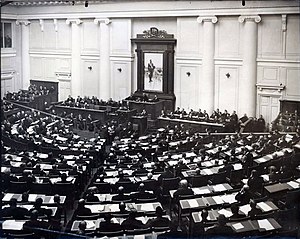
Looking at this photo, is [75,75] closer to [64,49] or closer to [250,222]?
[64,49]

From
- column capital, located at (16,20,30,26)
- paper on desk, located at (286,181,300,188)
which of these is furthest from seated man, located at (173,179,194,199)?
column capital, located at (16,20,30,26)

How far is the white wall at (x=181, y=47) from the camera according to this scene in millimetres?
7145

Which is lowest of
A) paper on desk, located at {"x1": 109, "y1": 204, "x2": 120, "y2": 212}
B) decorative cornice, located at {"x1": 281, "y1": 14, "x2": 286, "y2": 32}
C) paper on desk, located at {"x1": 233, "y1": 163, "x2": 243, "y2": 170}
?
paper on desk, located at {"x1": 109, "y1": 204, "x2": 120, "y2": 212}

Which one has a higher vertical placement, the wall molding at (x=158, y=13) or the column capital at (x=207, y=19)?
the wall molding at (x=158, y=13)

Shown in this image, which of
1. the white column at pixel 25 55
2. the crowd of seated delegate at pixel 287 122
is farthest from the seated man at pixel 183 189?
the white column at pixel 25 55

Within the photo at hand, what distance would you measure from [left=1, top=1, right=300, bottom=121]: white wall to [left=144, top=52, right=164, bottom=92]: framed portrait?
0.73ft

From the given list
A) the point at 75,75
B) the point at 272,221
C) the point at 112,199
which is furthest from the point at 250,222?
the point at 75,75

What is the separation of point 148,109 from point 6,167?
2378 mm

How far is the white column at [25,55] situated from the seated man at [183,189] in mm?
2892

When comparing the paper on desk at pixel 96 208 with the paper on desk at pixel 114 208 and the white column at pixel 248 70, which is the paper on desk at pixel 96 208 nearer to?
the paper on desk at pixel 114 208

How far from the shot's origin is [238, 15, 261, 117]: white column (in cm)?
725

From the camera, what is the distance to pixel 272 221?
22.4ft

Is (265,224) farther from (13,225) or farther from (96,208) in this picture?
(13,225)

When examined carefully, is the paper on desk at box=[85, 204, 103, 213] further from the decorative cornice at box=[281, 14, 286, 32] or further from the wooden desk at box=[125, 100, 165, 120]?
the decorative cornice at box=[281, 14, 286, 32]
